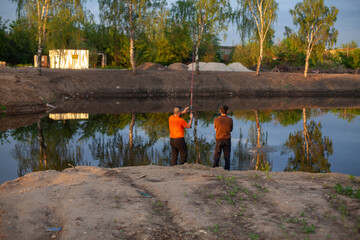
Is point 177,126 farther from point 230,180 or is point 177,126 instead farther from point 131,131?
point 131,131

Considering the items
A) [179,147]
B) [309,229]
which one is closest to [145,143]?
[179,147]

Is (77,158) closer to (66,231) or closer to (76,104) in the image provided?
(66,231)

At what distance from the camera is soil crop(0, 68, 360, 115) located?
1151 inches

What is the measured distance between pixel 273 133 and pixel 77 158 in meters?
9.86

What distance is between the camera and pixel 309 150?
15.3 m

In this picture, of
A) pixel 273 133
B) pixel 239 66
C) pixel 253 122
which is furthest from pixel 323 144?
pixel 239 66

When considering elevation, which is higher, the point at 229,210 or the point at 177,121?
the point at 177,121

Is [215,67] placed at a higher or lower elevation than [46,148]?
higher

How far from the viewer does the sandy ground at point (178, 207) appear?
243 inches

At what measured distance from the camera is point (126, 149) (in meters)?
15.0

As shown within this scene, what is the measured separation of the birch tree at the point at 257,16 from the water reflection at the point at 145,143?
76.2 ft

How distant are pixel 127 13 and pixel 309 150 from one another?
28059mm

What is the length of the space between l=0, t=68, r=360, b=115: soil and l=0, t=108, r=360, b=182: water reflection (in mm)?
7759

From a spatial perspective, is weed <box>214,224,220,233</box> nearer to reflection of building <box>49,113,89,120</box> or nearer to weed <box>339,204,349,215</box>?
weed <box>339,204,349,215</box>
